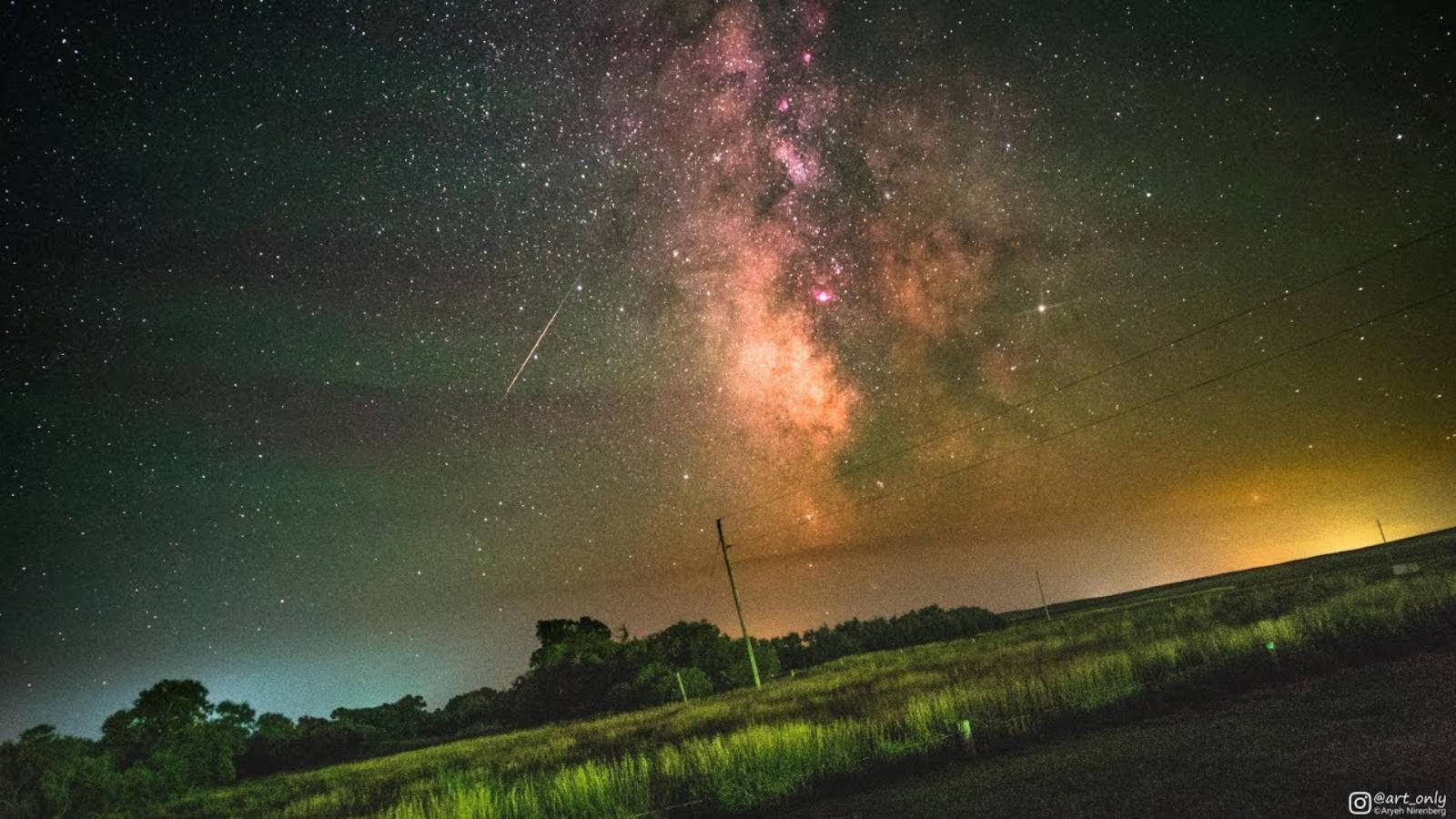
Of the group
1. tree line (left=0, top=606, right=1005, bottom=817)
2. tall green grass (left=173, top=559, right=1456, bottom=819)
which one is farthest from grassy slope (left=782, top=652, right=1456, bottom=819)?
tree line (left=0, top=606, right=1005, bottom=817)

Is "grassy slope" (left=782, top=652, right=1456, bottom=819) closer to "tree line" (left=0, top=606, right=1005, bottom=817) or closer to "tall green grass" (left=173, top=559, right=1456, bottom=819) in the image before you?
"tall green grass" (left=173, top=559, right=1456, bottom=819)

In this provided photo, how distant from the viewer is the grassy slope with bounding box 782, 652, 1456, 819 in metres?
6.87

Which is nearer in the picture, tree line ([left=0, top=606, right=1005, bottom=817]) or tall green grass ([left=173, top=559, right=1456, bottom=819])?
tall green grass ([left=173, top=559, right=1456, bottom=819])

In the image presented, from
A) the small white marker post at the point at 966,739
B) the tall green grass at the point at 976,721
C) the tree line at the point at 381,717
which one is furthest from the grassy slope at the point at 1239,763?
the tree line at the point at 381,717

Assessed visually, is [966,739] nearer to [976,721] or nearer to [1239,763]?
[976,721]

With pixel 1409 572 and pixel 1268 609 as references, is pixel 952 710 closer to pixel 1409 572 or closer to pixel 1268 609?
pixel 1268 609

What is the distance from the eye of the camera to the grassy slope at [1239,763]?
6.87 meters

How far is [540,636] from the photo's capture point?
208 ft

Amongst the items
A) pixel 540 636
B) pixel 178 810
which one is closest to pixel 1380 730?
pixel 178 810

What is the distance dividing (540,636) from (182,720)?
88.6 ft

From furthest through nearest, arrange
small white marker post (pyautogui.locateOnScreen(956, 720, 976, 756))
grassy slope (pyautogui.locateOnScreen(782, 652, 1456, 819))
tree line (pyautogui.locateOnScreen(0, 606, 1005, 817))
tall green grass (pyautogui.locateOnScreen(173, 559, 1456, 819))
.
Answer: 1. tree line (pyautogui.locateOnScreen(0, 606, 1005, 817))
2. tall green grass (pyautogui.locateOnScreen(173, 559, 1456, 819))
3. small white marker post (pyautogui.locateOnScreen(956, 720, 976, 756))
4. grassy slope (pyautogui.locateOnScreen(782, 652, 1456, 819))

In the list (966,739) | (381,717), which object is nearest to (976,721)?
(966,739)

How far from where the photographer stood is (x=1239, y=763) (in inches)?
315

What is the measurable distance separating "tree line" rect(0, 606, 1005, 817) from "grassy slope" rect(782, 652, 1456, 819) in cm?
3400
